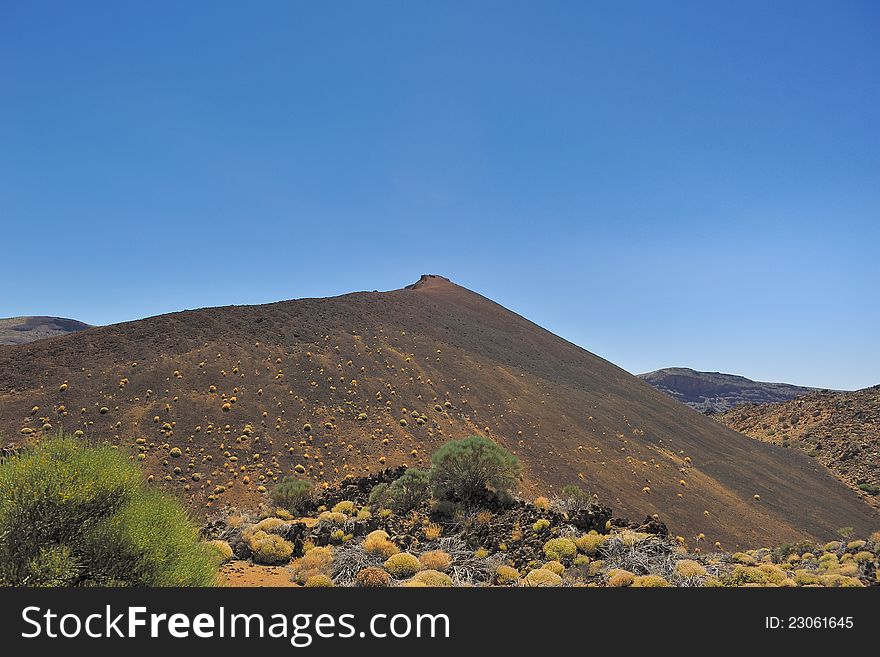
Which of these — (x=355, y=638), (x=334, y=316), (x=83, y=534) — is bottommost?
(x=355, y=638)

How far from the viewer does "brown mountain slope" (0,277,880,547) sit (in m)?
23.3

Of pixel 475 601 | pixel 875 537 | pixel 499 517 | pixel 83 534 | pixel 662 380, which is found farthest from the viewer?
pixel 662 380

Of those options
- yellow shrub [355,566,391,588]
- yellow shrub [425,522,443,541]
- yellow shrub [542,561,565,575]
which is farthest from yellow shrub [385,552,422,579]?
yellow shrub [542,561,565,575]

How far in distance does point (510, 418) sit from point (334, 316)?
56.3 ft

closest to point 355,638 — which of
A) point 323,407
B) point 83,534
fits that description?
point 83,534

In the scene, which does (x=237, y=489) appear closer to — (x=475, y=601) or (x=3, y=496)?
(x=3, y=496)

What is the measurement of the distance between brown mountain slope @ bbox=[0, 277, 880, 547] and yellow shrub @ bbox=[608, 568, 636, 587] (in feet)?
42.2

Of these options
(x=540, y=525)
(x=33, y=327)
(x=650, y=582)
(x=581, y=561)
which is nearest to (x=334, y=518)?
(x=540, y=525)

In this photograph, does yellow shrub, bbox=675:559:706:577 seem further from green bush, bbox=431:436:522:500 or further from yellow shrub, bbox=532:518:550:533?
green bush, bbox=431:436:522:500

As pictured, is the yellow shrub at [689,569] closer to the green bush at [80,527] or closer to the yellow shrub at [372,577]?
the yellow shrub at [372,577]

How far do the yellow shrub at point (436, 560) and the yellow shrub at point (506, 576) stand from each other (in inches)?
53.8

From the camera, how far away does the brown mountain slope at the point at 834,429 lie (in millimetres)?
40875

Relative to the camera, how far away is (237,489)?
20.7 m

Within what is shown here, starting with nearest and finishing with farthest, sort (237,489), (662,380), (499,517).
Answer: (499,517), (237,489), (662,380)
